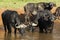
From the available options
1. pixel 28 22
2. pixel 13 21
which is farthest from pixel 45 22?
pixel 13 21

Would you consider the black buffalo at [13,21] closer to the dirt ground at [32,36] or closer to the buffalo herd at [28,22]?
the buffalo herd at [28,22]

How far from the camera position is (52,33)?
15297 mm

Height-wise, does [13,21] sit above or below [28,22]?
above

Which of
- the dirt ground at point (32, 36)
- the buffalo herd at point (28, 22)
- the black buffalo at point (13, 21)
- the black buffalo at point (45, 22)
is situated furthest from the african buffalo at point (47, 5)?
the black buffalo at point (13, 21)

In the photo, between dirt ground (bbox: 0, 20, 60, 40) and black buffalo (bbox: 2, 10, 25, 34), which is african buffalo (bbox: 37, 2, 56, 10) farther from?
black buffalo (bbox: 2, 10, 25, 34)

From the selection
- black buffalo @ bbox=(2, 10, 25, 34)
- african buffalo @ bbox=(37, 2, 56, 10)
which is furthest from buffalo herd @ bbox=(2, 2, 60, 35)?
african buffalo @ bbox=(37, 2, 56, 10)

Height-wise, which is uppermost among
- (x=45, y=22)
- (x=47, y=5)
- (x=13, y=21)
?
(x=47, y=5)

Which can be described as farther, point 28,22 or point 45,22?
point 45,22

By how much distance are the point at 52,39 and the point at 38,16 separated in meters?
2.45

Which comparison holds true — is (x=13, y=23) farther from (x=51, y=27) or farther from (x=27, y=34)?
(x=51, y=27)

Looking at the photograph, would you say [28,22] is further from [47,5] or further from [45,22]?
[47,5]

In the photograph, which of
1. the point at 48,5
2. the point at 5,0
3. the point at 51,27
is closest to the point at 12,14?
the point at 51,27

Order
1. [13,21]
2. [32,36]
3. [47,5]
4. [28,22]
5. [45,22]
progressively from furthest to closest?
[47,5]
[45,22]
[28,22]
[13,21]
[32,36]

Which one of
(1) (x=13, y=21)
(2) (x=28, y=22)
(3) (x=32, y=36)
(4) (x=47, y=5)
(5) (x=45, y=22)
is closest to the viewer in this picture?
(3) (x=32, y=36)
